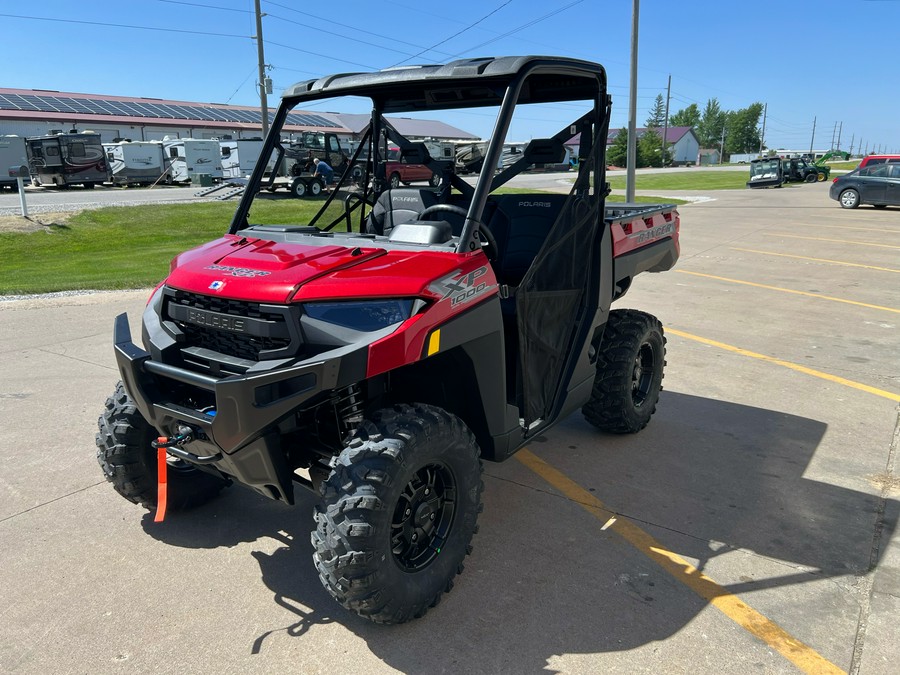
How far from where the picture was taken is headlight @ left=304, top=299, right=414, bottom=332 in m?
2.72

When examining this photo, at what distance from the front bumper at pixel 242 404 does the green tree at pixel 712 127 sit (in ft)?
461

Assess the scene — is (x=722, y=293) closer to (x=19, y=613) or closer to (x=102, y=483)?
(x=102, y=483)

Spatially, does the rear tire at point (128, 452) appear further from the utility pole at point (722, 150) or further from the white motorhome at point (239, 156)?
the utility pole at point (722, 150)

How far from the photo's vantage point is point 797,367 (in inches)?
253

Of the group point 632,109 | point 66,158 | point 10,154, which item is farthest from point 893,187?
point 10,154

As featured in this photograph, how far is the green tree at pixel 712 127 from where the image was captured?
13012cm

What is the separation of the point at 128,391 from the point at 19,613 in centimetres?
102

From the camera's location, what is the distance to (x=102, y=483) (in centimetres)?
410

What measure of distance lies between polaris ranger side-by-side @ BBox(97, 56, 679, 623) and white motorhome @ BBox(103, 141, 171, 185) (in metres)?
31.5

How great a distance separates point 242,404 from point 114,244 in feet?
46.7

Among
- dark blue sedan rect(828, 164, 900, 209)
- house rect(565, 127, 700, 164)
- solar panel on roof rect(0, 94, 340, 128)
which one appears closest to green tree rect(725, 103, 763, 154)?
house rect(565, 127, 700, 164)

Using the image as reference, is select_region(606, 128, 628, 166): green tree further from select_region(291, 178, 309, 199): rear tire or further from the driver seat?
select_region(291, 178, 309, 199): rear tire

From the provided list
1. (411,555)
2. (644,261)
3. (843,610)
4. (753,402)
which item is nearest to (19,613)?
(411,555)

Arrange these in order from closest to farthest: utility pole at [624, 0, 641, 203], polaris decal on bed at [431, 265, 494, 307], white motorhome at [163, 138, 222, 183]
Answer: polaris decal on bed at [431, 265, 494, 307]
utility pole at [624, 0, 641, 203]
white motorhome at [163, 138, 222, 183]
